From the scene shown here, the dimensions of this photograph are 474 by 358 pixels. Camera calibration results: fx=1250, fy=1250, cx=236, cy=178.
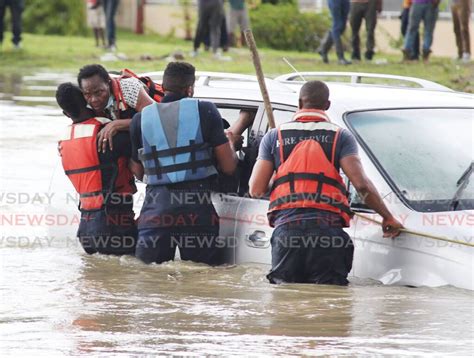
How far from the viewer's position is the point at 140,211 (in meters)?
7.41

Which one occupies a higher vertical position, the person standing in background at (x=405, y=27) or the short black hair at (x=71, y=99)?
the short black hair at (x=71, y=99)

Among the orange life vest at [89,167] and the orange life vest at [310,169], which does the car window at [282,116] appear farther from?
the orange life vest at [89,167]

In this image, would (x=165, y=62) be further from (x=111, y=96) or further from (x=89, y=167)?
(x=89, y=167)

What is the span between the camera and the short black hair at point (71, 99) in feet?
24.4

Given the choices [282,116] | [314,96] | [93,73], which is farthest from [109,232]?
[314,96]

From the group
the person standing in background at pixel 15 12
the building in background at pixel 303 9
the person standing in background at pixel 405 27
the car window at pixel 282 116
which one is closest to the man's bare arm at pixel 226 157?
the car window at pixel 282 116

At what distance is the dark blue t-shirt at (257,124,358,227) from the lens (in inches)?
255

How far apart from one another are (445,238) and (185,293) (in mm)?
1597

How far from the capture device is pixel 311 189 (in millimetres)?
6500

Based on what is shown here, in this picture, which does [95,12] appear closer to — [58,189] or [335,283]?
[58,189]

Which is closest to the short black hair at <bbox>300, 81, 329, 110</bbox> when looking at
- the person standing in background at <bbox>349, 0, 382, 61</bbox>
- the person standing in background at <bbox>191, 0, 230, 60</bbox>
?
the person standing in background at <bbox>349, 0, 382, 61</bbox>

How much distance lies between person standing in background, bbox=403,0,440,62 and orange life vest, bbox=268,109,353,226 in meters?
15.5

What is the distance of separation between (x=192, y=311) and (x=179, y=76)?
144 centimetres

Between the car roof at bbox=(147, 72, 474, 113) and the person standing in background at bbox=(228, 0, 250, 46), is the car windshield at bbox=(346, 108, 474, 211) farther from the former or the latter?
the person standing in background at bbox=(228, 0, 250, 46)
